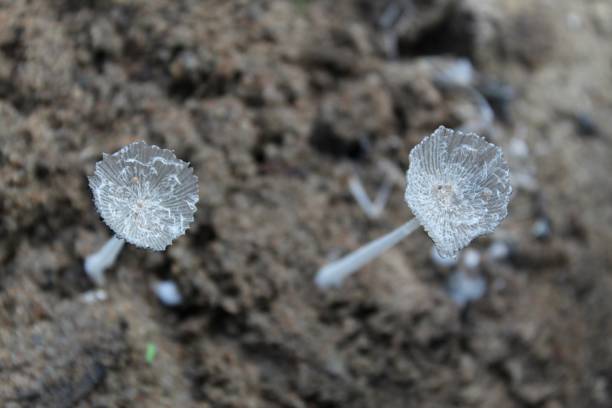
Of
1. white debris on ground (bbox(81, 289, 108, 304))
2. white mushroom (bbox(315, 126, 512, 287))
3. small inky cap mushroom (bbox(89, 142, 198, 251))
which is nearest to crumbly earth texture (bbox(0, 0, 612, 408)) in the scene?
white debris on ground (bbox(81, 289, 108, 304))

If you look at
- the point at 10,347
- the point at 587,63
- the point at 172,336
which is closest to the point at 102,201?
the point at 10,347

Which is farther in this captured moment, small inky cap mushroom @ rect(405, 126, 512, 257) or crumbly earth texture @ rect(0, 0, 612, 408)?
crumbly earth texture @ rect(0, 0, 612, 408)

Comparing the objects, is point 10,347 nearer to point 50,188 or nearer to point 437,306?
point 50,188

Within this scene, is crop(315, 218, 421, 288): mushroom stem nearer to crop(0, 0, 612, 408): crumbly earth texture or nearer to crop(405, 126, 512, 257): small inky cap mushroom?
crop(0, 0, 612, 408): crumbly earth texture

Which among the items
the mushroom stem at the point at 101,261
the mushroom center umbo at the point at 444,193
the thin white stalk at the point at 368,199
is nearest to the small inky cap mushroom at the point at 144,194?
the mushroom stem at the point at 101,261

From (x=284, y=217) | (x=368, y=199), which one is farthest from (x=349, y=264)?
(x=368, y=199)

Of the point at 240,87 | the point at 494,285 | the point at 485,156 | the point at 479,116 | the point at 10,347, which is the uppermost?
the point at 479,116
